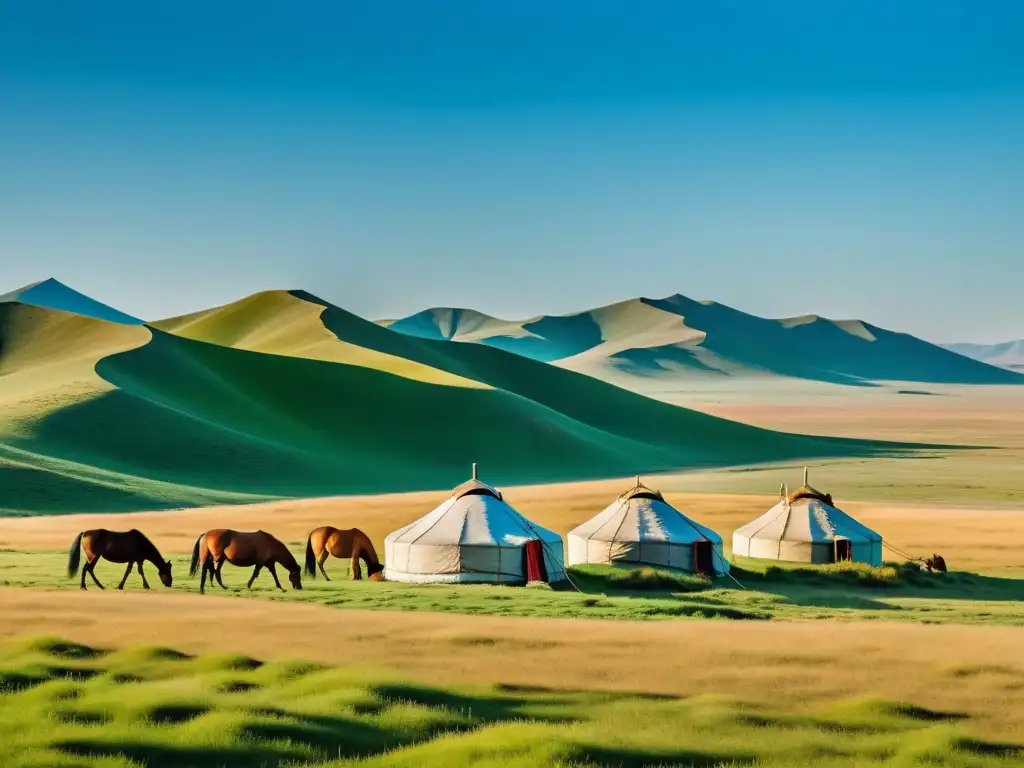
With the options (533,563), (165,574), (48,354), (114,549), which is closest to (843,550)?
(533,563)

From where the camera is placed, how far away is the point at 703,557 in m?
29.4

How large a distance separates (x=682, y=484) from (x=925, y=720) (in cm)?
5203

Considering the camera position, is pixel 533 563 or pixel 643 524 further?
pixel 643 524

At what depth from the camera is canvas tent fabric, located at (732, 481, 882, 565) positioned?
32.6 m

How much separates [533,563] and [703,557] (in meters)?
5.16

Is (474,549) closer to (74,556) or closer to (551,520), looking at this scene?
(74,556)

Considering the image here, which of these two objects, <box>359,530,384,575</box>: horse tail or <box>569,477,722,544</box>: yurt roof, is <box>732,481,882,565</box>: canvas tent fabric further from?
<box>359,530,384,575</box>: horse tail

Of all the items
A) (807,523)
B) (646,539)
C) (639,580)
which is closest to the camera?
(639,580)

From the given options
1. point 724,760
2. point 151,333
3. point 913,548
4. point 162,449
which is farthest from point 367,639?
point 151,333

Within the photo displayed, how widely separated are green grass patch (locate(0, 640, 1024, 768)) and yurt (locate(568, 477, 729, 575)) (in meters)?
15.6

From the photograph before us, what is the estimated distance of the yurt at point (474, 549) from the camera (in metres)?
26.2

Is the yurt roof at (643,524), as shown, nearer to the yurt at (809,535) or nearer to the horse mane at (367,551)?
the yurt at (809,535)

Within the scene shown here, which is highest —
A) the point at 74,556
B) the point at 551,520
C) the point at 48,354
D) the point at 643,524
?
the point at 48,354

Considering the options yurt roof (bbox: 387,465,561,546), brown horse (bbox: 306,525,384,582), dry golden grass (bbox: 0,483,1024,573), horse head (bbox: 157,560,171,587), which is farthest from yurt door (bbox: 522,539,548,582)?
dry golden grass (bbox: 0,483,1024,573)
